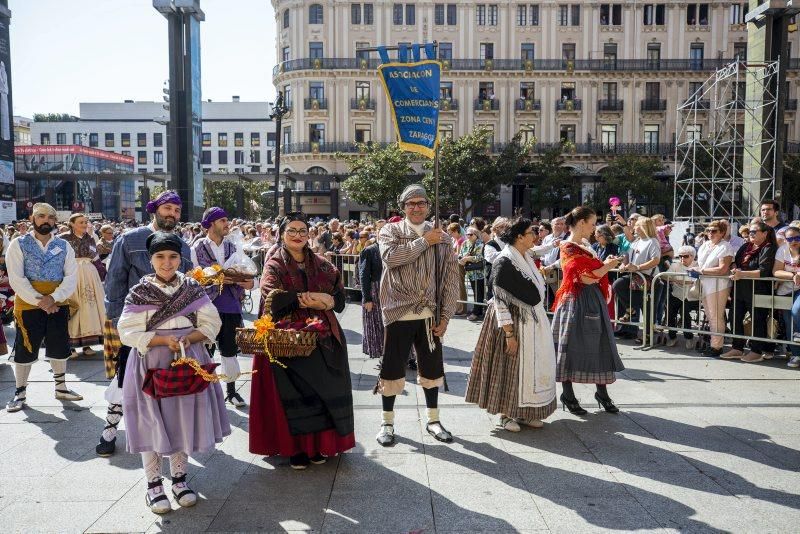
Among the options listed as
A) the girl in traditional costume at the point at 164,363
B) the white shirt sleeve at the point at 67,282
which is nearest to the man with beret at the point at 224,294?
the white shirt sleeve at the point at 67,282

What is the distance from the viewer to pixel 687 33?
47.4 metres

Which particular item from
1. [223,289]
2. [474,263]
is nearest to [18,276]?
[223,289]

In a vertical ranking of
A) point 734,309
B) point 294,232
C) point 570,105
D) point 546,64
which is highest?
point 546,64

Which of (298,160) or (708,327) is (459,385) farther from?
(298,160)

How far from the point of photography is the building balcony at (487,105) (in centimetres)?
4788

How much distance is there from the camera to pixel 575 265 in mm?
6242

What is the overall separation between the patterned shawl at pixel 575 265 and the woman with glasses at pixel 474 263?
579 cm

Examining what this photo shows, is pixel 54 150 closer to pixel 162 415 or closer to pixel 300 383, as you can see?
pixel 300 383

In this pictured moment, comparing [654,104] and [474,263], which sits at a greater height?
[654,104]

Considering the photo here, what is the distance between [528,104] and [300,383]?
150 ft

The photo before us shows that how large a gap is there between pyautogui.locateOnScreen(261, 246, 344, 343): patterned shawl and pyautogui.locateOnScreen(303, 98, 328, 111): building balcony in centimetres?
4452

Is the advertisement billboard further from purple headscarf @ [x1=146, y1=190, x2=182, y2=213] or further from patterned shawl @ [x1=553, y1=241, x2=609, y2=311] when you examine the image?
patterned shawl @ [x1=553, y1=241, x2=609, y2=311]

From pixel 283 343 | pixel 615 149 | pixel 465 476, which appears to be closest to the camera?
pixel 283 343

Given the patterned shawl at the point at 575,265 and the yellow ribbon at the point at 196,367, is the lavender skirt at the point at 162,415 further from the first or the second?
the patterned shawl at the point at 575,265
